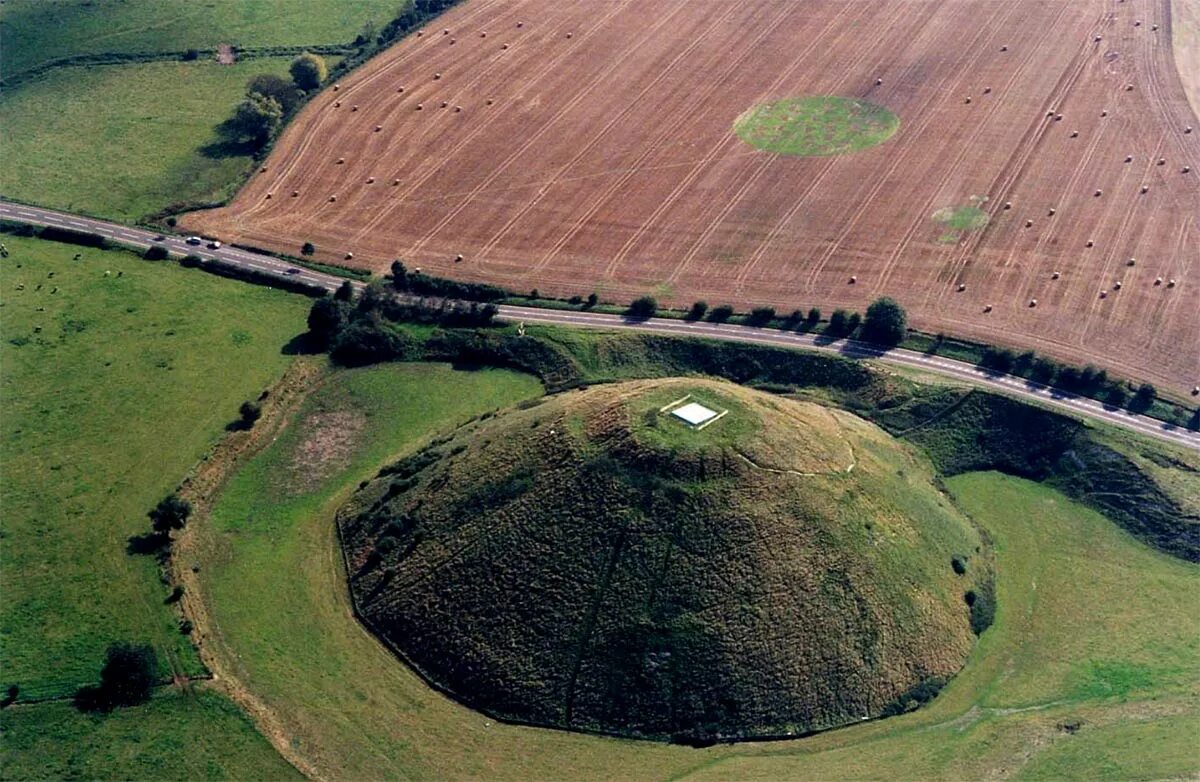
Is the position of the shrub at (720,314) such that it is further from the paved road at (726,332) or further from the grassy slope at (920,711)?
the grassy slope at (920,711)

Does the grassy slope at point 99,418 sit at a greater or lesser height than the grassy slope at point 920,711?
lesser

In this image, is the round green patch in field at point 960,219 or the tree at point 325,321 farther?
the round green patch in field at point 960,219

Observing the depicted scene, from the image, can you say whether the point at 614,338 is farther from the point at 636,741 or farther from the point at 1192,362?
the point at 1192,362

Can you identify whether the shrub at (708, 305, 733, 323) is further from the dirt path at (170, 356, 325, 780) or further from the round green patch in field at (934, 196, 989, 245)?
the dirt path at (170, 356, 325, 780)

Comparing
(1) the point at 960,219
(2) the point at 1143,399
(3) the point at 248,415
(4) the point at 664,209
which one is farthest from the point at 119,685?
(1) the point at 960,219

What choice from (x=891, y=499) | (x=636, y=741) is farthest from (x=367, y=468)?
(x=891, y=499)

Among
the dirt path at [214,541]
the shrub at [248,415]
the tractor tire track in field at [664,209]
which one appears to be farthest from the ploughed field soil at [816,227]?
the shrub at [248,415]

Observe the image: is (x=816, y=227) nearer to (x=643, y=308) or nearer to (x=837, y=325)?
(x=837, y=325)
